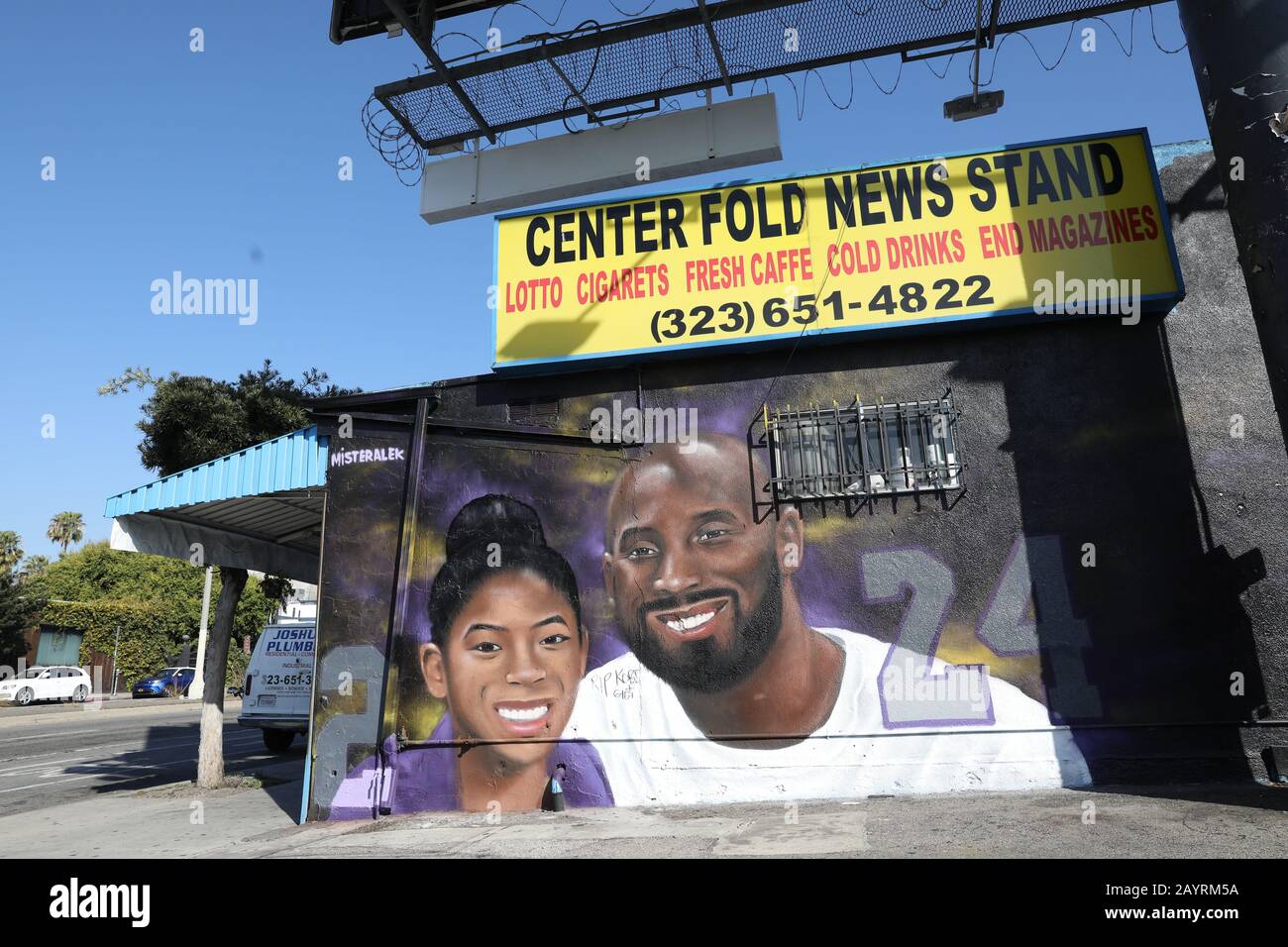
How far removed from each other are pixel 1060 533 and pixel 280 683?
14390 millimetres

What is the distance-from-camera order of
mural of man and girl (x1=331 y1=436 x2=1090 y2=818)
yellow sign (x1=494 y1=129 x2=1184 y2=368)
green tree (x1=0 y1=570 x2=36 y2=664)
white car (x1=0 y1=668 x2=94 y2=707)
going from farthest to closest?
green tree (x1=0 y1=570 x2=36 y2=664), white car (x1=0 y1=668 x2=94 y2=707), yellow sign (x1=494 y1=129 x2=1184 y2=368), mural of man and girl (x1=331 y1=436 x2=1090 y2=818)

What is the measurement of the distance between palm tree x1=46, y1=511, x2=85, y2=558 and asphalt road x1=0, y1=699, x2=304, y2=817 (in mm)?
34203

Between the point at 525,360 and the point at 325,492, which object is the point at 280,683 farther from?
the point at 525,360

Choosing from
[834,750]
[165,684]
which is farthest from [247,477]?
[165,684]

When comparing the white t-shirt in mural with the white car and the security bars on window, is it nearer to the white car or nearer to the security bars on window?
the security bars on window

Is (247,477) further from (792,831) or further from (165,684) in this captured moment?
(165,684)

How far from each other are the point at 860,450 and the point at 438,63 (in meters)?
6.72

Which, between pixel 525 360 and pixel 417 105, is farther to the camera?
pixel 417 105

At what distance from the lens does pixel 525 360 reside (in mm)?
9508

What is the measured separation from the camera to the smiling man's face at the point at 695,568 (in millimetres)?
8664

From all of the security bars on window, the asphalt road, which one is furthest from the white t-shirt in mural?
the asphalt road

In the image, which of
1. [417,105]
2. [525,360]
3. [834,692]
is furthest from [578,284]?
[834,692]

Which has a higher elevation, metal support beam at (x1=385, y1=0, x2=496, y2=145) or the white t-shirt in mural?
metal support beam at (x1=385, y1=0, x2=496, y2=145)

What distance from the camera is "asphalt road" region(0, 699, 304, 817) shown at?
510 inches
